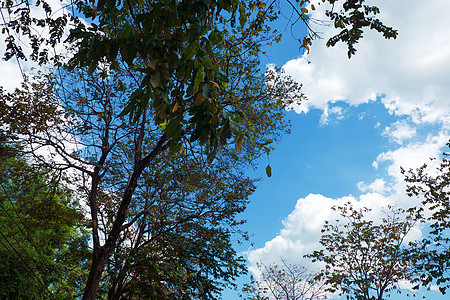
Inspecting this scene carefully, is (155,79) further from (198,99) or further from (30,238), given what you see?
(30,238)

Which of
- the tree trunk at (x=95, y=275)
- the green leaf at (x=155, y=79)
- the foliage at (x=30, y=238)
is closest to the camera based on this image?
the green leaf at (x=155, y=79)

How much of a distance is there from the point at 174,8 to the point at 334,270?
61.5 feet

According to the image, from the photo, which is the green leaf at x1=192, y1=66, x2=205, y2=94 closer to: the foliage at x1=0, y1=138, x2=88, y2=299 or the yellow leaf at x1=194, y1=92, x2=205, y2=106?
the yellow leaf at x1=194, y1=92, x2=205, y2=106

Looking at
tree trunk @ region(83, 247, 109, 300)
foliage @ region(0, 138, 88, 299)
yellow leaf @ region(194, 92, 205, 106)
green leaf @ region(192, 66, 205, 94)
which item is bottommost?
yellow leaf @ region(194, 92, 205, 106)

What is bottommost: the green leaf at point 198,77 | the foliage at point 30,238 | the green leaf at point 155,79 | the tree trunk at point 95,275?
the green leaf at point 198,77

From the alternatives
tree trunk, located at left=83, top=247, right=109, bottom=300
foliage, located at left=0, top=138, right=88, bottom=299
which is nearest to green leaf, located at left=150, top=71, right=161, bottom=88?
tree trunk, located at left=83, top=247, right=109, bottom=300

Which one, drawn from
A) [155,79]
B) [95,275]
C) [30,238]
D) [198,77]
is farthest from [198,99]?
[30,238]

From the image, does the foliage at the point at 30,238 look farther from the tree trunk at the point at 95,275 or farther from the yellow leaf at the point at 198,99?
the yellow leaf at the point at 198,99

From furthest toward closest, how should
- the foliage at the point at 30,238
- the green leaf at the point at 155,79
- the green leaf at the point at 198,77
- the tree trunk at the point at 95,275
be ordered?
1. the foliage at the point at 30,238
2. the tree trunk at the point at 95,275
3. the green leaf at the point at 155,79
4. the green leaf at the point at 198,77

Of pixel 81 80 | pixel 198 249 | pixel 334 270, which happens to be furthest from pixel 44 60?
pixel 334 270

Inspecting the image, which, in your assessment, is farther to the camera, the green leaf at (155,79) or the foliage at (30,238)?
the foliage at (30,238)

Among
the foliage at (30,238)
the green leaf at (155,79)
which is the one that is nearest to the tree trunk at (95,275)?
the foliage at (30,238)

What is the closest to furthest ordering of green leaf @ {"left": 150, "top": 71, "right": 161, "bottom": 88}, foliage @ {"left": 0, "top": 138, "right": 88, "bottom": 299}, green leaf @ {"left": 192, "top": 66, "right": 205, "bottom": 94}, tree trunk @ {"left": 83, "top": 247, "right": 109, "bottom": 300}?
green leaf @ {"left": 192, "top": 66, "right": 205, "bottom": 94}, green leaf @ {"left": 150, "top": 71, "right": 161, "bottom": 88}, tree trunk @ {"left": 83, "top": 247, "right": 109, "bottom": 300}, foliage @ {"left": 0, "top": 138, "right": 88, "bottom": 299}

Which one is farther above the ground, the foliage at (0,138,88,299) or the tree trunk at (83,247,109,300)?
the foliage at (0,138,88,299)
